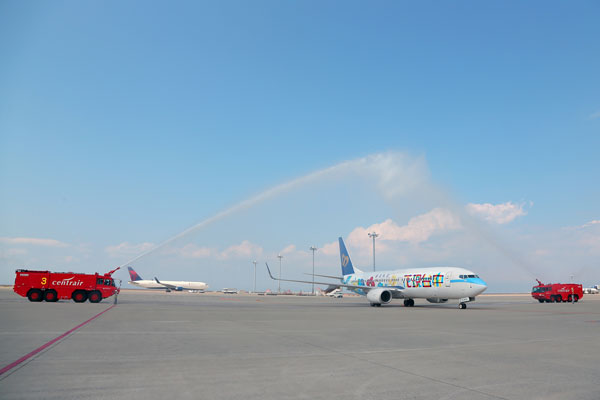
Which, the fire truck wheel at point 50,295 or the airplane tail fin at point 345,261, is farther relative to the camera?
the airplane tail fin at point 345,261

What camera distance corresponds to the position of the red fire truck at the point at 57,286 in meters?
35.2

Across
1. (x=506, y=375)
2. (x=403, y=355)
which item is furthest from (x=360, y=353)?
(x=506, y=375)

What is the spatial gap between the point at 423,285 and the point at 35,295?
3464cm

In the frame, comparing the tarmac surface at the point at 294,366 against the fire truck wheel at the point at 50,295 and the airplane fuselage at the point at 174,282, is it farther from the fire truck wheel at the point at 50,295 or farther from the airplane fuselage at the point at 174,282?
the airplane fuselage at the point at 174,282

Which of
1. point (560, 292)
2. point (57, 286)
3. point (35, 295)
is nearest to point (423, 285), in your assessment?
Result: point (560, 292)

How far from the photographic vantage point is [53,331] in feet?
44.4

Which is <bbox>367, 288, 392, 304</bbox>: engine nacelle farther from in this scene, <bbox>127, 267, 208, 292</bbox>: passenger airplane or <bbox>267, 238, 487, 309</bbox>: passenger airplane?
<bbox>127, 267, 208, 292</bbox>: passenger airplane

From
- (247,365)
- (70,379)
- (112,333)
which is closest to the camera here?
(70,379)

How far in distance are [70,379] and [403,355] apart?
6904 mm

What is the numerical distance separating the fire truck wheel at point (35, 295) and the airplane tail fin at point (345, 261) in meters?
37.1

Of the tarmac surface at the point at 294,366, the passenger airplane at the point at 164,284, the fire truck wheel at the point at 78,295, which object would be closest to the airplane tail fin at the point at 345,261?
the fire truck wheel at the point at 78,295

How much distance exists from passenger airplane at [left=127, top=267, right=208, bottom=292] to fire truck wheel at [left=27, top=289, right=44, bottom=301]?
92.2 metres

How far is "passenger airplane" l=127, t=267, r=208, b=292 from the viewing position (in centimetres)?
12538

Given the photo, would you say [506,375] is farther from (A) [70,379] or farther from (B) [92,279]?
(B) [92,279]
